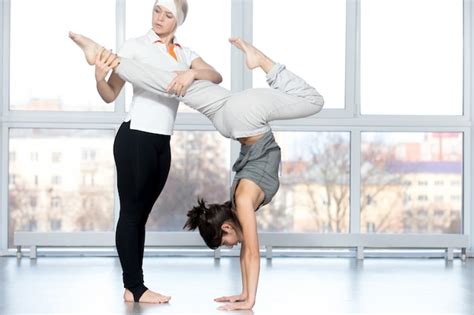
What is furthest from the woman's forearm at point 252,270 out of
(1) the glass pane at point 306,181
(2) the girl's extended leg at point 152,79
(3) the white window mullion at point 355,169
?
(3) the white window mullion at point 355,169

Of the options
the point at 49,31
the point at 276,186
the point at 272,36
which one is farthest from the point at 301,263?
the point at 49,31

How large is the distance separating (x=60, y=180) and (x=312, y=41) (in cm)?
195

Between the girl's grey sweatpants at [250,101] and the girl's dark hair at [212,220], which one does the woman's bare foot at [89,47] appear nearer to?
the girl's grey sweatpants at [250,101]

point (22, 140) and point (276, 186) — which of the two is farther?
point (22, 140)

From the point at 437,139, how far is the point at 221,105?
109 inches

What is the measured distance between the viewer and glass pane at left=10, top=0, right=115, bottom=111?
5.82 m

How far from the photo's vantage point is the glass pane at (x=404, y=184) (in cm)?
589

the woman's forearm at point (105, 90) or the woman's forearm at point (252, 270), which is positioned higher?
the woman's forearm at point (105, 90)

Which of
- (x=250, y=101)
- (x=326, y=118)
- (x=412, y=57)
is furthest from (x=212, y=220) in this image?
(x=412, y=57)

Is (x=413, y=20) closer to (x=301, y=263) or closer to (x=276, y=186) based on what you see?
(x=301, y=263)

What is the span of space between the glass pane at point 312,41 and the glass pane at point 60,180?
3.91ft

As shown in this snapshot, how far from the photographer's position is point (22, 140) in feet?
19.1

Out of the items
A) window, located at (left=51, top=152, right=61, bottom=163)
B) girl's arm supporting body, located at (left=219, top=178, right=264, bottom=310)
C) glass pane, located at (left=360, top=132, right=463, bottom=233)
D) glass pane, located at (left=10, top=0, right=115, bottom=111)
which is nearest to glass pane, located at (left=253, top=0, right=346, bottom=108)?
glass pane, located at (left=360, top=132, right=463, bottom=233)

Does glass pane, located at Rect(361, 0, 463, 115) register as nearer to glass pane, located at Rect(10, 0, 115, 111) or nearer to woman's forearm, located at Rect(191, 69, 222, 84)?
glass pane, located at Rect(10, 0, 115, 111)
